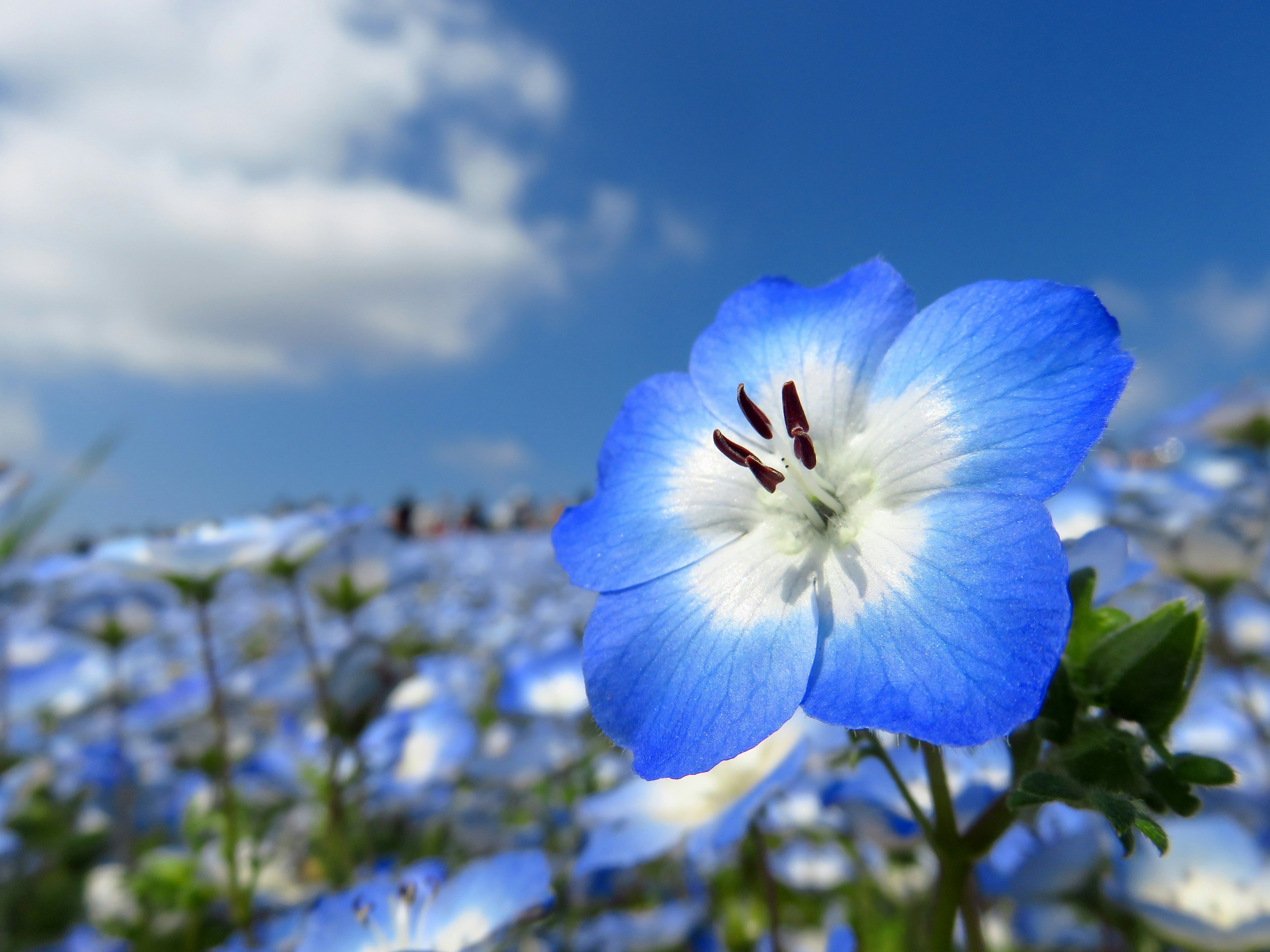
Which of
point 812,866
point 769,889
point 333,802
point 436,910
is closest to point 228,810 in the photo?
point 333,802

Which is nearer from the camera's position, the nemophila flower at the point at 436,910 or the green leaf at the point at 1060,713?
the green leaf at the point at 1060,713

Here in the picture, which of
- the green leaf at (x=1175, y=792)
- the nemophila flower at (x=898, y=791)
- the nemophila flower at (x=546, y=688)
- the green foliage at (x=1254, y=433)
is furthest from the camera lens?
the green foliage at (x=1254, y=433)

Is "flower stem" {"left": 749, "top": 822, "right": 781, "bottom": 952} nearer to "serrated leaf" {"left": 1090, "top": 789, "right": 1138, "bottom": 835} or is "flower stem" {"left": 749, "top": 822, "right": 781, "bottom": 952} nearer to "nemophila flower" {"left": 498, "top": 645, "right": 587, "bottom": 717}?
"serrated leaf" {"left": 1090, "top": 789, "right": 1138, "bottom": 835}

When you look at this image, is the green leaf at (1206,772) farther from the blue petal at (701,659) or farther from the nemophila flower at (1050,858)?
the nemophila flower at (1050,858)

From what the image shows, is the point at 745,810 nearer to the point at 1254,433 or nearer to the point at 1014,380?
the point at 1014,380

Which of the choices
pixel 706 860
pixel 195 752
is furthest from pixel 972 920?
pixel 195 752

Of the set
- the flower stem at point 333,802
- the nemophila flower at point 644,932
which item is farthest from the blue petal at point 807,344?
the nemophila flower at point 644,932

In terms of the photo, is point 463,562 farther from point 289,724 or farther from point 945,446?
point 945,446
